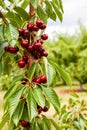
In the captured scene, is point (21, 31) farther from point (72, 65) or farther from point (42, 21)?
point (72, 65)

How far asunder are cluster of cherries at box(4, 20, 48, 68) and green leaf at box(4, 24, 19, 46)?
0.04 m

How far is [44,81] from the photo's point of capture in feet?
6.87

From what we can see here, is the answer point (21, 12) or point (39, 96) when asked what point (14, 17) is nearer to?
point (21, 12)

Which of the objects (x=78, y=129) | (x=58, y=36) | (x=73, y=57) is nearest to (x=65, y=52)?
(x=73, y=57)

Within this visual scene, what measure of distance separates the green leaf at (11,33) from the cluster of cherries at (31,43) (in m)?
0.04

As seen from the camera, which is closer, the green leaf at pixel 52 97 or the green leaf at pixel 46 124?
the green leaf at pixel 52 97

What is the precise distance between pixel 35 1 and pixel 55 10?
0.30 meters

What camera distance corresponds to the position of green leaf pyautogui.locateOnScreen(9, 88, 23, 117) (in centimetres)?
199

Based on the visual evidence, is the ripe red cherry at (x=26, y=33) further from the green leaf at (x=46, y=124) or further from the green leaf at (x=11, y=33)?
the green leaf at (x=46, y=124)

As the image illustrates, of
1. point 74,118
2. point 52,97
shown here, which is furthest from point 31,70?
point 74,118

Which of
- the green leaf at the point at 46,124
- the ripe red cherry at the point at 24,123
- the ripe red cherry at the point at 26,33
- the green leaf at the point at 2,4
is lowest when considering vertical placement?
the green leaf at the point at 46,124

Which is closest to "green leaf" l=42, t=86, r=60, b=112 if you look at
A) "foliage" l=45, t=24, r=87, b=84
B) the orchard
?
the orchard

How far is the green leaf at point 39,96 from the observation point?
1.99 m

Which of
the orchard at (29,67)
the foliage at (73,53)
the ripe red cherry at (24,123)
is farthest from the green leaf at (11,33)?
the foliage at (73,53)
